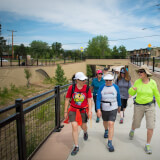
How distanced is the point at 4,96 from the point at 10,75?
3826 millimetres

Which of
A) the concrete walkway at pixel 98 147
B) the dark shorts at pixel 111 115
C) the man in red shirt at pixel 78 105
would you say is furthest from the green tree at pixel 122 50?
the man in red shirt at pixel 78 105

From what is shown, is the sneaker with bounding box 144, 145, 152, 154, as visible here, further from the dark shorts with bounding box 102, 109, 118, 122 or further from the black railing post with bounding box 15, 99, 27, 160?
the black railing post with bounding box 15, 99, 27, 160

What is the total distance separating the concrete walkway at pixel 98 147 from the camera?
3034mm

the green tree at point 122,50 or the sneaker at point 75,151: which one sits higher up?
the green tree at point 122,50

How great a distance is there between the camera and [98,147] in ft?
11.2

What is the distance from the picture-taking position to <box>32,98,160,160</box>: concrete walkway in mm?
3034

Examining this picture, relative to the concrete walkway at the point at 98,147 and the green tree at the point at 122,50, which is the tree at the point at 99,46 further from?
the concrete walkway at the point at 98,147

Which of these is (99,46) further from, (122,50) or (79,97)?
(79,97)

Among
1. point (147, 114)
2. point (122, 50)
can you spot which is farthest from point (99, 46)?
point (147, 114)

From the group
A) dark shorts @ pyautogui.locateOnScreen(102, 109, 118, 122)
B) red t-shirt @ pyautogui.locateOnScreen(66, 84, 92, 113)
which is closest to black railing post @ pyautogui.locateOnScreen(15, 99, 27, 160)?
red t-shirt @ pyautogui.locateOnScreen(66, 84, 92, 113)

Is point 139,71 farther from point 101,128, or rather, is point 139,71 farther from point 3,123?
point 3,123

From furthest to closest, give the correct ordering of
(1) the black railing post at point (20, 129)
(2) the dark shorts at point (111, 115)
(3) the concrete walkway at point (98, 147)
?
(2) the dark shorts at point (111, 115) < (3) the concrete walkway at point (98, 147) < (1) the black railing post at point (20, 129)

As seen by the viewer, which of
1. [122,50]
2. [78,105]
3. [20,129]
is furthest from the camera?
[122,50]

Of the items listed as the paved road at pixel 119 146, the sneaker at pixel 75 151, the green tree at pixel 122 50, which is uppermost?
the green tree at pixel 122 50
